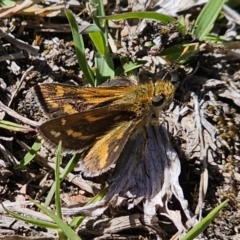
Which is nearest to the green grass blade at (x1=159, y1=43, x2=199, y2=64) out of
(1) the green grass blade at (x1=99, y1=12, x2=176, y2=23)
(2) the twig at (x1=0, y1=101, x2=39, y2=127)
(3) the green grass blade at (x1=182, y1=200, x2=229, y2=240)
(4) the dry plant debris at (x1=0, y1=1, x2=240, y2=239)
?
(4) the dry plant debris at (x1=0, y1=1, x2=240, y2=239)

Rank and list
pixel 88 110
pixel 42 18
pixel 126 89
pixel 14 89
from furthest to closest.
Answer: pixel 42 18 < pixel 14 89 < pixel 126 89 < pixel 88 110

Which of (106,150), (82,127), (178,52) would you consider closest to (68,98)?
(82,127)

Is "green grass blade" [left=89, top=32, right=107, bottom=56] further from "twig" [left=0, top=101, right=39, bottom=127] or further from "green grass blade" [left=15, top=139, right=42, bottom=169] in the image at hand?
"green grass blade" [left=15, top=139, right=42, bottom=169]

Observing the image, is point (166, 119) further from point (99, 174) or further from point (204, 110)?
point (99, 174)

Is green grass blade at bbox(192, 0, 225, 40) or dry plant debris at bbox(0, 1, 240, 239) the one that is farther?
green grass blade at bbox(192, 0, 225, 40)

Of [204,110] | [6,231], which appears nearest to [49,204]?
[6,231]

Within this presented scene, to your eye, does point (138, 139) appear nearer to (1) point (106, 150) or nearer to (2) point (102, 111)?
(1) point (106, 150)

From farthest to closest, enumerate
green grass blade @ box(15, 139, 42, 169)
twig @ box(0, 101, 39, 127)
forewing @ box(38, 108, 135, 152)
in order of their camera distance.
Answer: twig @ box(0, 101, 39, 127), green grass blade @ box(15, 139, 42, 169), forewing @ box(38, 108, 135, 152)
